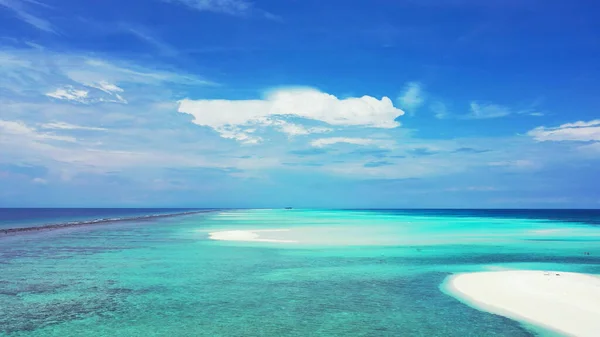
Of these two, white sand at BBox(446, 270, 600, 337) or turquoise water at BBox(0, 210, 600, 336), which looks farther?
white sand at BBox(446, 270, 600, 337)

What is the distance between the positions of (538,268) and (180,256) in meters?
17.1

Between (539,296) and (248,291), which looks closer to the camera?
(539,296)

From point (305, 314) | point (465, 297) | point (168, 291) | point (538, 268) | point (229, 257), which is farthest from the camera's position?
point (229, 257)

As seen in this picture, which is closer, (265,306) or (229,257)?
(265,306)

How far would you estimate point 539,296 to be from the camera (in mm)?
13883

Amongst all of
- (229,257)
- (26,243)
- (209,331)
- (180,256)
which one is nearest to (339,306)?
(209,331)

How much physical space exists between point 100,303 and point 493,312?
10800mm

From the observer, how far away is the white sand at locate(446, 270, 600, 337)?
11.2 meters

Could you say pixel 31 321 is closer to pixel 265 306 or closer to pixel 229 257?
pixel 265 306

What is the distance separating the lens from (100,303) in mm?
13273

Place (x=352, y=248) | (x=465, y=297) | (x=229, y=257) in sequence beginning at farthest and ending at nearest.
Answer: (x=352, y=248) → (x=229, y=257) → (x=465, y=297)

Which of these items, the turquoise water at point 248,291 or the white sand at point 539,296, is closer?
the turquoise water at point 248,291

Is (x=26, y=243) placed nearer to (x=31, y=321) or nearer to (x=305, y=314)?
(x=31, y=321)

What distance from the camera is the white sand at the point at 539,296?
1125 centimetres
